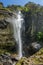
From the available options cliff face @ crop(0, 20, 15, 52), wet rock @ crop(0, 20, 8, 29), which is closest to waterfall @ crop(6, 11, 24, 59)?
cliff face @ crop(0, 20, 15, 52)

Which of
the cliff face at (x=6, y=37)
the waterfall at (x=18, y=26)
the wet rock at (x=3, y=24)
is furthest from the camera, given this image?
the waterfall at (x=18, y=26)

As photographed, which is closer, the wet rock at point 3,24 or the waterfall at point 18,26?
the wet rock at point 3,24

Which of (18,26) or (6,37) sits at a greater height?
(18,26)

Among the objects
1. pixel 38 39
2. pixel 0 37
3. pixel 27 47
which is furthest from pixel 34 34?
pixel 0 37

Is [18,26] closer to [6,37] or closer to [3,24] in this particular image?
[6,37]

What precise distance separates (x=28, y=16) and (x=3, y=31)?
749 centimetres

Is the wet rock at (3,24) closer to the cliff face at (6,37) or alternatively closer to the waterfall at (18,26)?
the cliff face at (6,37)

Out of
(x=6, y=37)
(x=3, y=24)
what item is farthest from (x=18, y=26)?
(x=3, y=24)

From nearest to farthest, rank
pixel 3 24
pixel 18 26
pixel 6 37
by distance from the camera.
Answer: pixel 3 24, pixel 6 37, pixel 18 26

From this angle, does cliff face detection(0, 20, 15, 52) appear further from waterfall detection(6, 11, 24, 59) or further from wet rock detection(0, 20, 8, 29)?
waterfall detection(6, 11, 24, 59)

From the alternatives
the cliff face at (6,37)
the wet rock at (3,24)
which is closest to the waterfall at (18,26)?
the cliff face at (6,37)

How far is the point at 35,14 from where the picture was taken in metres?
49.6

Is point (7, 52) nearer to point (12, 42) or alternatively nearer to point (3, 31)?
point (12, 42)

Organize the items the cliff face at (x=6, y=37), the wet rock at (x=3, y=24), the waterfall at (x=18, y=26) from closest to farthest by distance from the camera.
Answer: the cliff face at (x=6, y=37)
the wet rock at (x=3, y=24)
the waterfall at (x=18, y=26)
